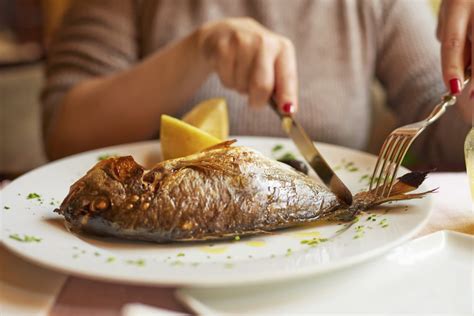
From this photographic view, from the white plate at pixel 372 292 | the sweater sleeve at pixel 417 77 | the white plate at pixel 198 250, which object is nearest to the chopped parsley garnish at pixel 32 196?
the white plate at pixel 198 250

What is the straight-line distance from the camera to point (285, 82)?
1.37 metres

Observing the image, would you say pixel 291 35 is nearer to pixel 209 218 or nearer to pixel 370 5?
pixel 370 5

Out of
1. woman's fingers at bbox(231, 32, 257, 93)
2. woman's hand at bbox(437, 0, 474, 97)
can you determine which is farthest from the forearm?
woman's hand at bbox(437, 0, 474, 97)

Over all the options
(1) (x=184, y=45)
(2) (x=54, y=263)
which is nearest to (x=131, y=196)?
(2) (x=54, y=263)

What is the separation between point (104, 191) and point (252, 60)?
63 centimetres

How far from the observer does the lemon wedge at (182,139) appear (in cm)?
121

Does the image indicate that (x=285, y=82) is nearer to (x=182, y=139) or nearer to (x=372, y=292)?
(x=182, y=139)

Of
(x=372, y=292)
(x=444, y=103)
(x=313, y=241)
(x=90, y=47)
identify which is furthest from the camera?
(x=90, y=47)

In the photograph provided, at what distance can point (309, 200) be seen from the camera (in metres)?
0.99

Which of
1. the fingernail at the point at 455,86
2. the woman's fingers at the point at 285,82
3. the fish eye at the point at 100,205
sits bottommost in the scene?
the fish eye at the point at 100,205

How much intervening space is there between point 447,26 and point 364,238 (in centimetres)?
58

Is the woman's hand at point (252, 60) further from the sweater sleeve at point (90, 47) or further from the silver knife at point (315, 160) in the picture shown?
the sweater sleeve at point (90, 47)

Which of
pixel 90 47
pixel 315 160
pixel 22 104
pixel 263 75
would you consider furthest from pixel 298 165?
pixel 22 104

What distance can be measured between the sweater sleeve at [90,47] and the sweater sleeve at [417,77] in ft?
2.83
